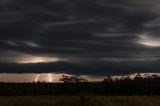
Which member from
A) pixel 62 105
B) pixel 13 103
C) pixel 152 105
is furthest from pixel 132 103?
pixel 13 103

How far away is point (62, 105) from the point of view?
35.6m

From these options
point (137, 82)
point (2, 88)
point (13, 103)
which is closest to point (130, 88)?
point (137, 82)

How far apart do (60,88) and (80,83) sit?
434cm

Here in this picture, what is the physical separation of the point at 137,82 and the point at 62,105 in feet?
160

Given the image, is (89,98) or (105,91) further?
(105,91)

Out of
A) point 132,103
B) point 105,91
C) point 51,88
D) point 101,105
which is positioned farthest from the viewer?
point 51,88

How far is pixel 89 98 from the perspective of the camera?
1324 inches

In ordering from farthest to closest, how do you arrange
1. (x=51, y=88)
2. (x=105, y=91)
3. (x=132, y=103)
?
(x=51, y=88), (x=105, y=91), (x=132, y=103)

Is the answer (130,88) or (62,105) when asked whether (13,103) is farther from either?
(130,88)

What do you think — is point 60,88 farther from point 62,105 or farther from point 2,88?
point 62,105

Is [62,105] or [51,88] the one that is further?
[51,88]

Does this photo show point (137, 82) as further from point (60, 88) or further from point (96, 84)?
point (60, 88)

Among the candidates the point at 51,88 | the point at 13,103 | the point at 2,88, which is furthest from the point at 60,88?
the point at 13,103

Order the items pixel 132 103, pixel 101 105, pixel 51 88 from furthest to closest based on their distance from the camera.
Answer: pixel 51 88
pixel 132 103
pixel 101 105
